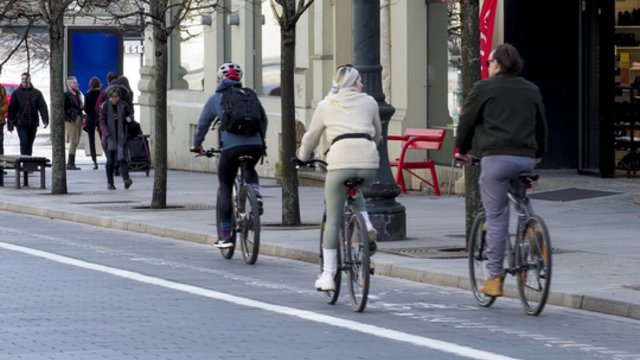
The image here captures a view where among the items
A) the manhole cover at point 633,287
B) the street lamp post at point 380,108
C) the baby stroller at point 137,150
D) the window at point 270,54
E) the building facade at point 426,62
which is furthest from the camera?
the baby stroller at point 137,150

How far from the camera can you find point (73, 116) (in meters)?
33.5

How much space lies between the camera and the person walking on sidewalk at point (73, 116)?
32969 mm

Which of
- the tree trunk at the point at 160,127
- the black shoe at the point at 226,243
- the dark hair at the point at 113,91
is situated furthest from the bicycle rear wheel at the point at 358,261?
the dark hair at the point at 113,91

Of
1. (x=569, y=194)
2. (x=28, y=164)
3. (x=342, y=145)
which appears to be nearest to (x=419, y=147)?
(x=569, y=194)

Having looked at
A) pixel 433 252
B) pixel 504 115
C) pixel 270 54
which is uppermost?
pixel 270 54

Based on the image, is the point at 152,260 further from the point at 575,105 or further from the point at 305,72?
the point at 305,72

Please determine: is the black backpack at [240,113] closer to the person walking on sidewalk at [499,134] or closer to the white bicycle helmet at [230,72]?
the white bicycle helmet at [230,72]

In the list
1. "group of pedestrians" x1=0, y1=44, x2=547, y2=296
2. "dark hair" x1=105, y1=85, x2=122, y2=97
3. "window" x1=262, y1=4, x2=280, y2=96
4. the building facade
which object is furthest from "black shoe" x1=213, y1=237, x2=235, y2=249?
"window" x1=262, y1=4, x2=280, y2=96

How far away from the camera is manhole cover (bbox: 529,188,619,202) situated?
21.2 metres

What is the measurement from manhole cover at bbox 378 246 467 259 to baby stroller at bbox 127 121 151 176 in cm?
1481

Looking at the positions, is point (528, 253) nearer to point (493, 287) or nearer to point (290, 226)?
point (493, 287)

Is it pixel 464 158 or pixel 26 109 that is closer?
pixel 464 158

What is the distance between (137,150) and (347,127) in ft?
60.8

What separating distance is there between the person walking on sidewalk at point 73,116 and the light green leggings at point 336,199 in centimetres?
2120
